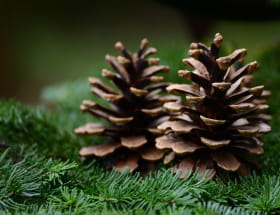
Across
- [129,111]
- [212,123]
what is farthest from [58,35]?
[212,123]

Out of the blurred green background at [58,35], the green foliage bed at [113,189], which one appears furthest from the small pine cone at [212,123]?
the blurred green background at [58,35]

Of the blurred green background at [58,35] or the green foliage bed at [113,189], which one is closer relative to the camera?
the green foliage bed at [113,189]

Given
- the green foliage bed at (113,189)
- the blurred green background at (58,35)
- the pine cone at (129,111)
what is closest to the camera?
the green foliage bed at (113,189)

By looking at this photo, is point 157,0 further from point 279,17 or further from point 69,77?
point 69,77

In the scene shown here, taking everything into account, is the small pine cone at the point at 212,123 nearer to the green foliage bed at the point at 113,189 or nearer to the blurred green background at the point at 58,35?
the green foliage bed at the point at 113,189

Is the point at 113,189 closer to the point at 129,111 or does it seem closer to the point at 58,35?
the point at 129,111

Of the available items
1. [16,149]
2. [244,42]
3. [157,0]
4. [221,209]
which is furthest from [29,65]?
[221,209]
